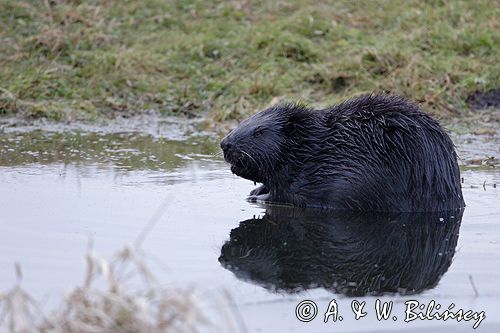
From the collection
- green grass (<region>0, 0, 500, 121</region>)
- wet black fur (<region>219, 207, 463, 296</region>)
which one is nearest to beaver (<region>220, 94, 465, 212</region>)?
wet black fur (<region>219, 207, 463, 296</region>)

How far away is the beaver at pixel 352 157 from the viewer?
623cm

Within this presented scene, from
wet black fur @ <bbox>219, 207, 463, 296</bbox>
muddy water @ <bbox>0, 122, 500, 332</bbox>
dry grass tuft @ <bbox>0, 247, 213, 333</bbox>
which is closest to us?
dry grass tuft @ <bbox>0, 247, 213, 333</bbox>

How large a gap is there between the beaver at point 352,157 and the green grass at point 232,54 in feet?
9.85

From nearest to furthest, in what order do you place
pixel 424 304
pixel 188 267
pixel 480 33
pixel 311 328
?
pixel 311 328 → pixel 424 304 → pixel 188 267 → pixel 480 33

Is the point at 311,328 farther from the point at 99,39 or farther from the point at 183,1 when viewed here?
the point at 183,1

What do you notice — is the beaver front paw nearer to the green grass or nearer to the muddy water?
the muddy water

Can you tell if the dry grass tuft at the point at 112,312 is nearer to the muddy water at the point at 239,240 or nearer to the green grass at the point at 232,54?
the muddy water at the point at 239,240

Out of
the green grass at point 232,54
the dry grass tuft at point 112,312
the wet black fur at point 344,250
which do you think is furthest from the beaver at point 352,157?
the dry grass tuft at point 112,312

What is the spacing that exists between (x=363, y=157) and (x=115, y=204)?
5.48 feet

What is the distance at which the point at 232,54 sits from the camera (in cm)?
1088

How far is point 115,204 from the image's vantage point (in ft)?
20.4

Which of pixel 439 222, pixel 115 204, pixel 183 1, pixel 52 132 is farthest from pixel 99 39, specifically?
pixel 439 222

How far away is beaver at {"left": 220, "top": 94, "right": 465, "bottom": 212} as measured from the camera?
245 inches

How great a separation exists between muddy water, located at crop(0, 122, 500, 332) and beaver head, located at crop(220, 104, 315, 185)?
0.27 metres
